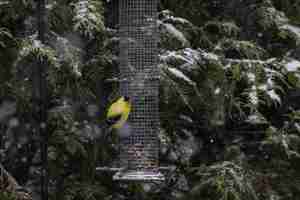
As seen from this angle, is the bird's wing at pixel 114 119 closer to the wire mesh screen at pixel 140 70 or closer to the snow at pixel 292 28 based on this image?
the wire mesh screen at pixel 140 70

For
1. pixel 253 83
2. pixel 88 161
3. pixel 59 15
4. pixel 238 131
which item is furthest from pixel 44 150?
pixel 238 131

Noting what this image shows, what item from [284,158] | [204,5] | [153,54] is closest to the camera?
[153,54]

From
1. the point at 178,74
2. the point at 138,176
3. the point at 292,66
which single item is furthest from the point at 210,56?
the point at 138,176

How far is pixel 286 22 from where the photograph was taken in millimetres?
4043

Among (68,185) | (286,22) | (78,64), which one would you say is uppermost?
(286,22)

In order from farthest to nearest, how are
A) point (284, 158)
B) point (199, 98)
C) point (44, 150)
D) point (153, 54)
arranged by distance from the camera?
point (284, 158), point (199, 98), point (153, 54), point (44, 150)

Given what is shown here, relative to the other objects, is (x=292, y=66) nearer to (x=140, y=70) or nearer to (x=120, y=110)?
(x=140, y=70)

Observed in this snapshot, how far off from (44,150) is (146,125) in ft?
2.36

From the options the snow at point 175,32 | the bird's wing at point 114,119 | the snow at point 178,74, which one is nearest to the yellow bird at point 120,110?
the bird's wing at point 114,119

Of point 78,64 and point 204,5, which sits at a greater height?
point 204,5

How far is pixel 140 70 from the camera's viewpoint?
354 cm

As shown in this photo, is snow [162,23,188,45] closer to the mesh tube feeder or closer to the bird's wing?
the mesh tube feeder

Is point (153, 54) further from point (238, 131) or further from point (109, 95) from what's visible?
point (238, 131)

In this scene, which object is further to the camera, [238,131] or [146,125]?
[238,131]
